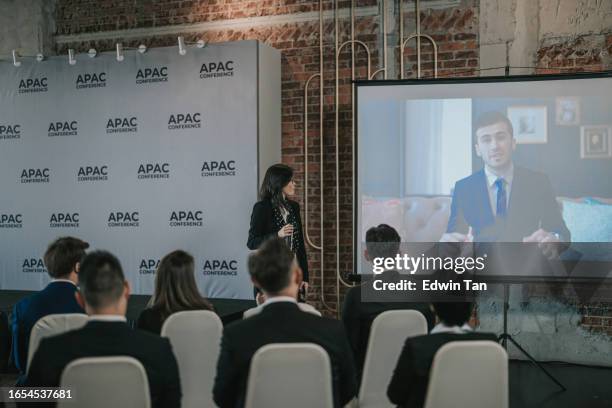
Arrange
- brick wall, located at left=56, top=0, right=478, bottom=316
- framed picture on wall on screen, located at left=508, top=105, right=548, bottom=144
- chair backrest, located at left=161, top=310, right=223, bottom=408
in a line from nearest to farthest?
1. chair backrest, located at left=161, top=310, right=223, bottom=408
2. framed picture on wall on screen, located at left=508, top=105, right=548, bottom=144
3. brick wall, located at left=56, top=0, right=478, bottom=316

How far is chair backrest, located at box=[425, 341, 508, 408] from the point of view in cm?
222

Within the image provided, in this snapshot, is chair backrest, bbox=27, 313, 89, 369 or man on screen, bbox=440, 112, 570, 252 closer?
chair backrest, bbox=27, 313, 89, 369

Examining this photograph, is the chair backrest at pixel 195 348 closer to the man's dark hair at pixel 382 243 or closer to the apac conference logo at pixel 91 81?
the man's dark hair at pixel 382 243

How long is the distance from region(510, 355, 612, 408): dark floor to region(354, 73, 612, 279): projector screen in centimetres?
81

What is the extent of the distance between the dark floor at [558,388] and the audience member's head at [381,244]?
165 centimetres

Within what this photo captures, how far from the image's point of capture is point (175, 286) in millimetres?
2998

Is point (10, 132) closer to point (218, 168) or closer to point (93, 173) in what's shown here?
point (93, 173)

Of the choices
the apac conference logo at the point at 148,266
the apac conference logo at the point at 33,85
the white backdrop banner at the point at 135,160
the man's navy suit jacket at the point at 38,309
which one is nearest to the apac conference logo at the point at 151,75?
the white backdrop banner at the point at 135,160

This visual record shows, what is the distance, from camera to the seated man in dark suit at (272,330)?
2258mm

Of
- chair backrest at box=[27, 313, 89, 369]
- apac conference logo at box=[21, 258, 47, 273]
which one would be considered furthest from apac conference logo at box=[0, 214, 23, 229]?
chair backrest at box=[27, 313, 89, 369]

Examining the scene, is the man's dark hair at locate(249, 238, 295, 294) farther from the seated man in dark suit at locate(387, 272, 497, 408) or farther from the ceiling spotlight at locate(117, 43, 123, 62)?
the ceiling spotlight at locate(117, 43, 123, 62)

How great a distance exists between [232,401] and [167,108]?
4.33 m

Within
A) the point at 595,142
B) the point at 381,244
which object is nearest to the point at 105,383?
the point at 381,244

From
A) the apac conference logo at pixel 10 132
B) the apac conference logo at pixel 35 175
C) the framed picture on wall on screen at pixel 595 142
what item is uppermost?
the apac conference logo at pixel 10 132
